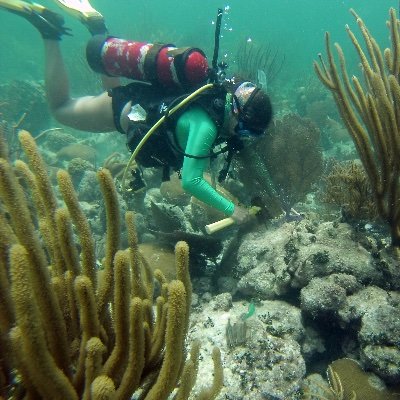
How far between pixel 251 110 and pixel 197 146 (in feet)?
2.32

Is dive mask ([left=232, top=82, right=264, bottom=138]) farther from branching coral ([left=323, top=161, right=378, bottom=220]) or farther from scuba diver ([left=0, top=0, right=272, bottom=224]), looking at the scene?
branching coral ([left=323, top=161, right=378, bottom=220])

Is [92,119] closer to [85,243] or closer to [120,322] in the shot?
[85,243]

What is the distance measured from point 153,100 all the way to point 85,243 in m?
3.16

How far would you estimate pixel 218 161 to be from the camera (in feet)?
27.6

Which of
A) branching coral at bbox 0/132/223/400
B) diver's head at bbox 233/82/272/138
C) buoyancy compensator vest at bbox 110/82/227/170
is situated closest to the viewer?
branching coral at bbox 0/132/223/400

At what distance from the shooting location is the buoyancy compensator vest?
3.83 meters

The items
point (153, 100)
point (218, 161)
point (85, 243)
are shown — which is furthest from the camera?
point (218, 161)

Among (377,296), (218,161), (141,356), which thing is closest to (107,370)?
(141,356)

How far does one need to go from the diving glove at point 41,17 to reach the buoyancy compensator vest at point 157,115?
7.64 ft

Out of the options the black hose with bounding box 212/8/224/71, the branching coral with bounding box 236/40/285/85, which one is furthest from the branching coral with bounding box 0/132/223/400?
the branching coral with bounding box 236/40/285/85

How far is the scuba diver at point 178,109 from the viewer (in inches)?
147

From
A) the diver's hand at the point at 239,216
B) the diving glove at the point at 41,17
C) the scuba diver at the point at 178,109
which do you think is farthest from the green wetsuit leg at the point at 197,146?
the diving glove at the point at 41,17

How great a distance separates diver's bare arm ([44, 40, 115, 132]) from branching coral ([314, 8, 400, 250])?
350 centimetres

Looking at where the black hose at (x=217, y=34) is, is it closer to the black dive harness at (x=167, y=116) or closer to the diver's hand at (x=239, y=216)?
the black dive harness at (x=167, y=116)
